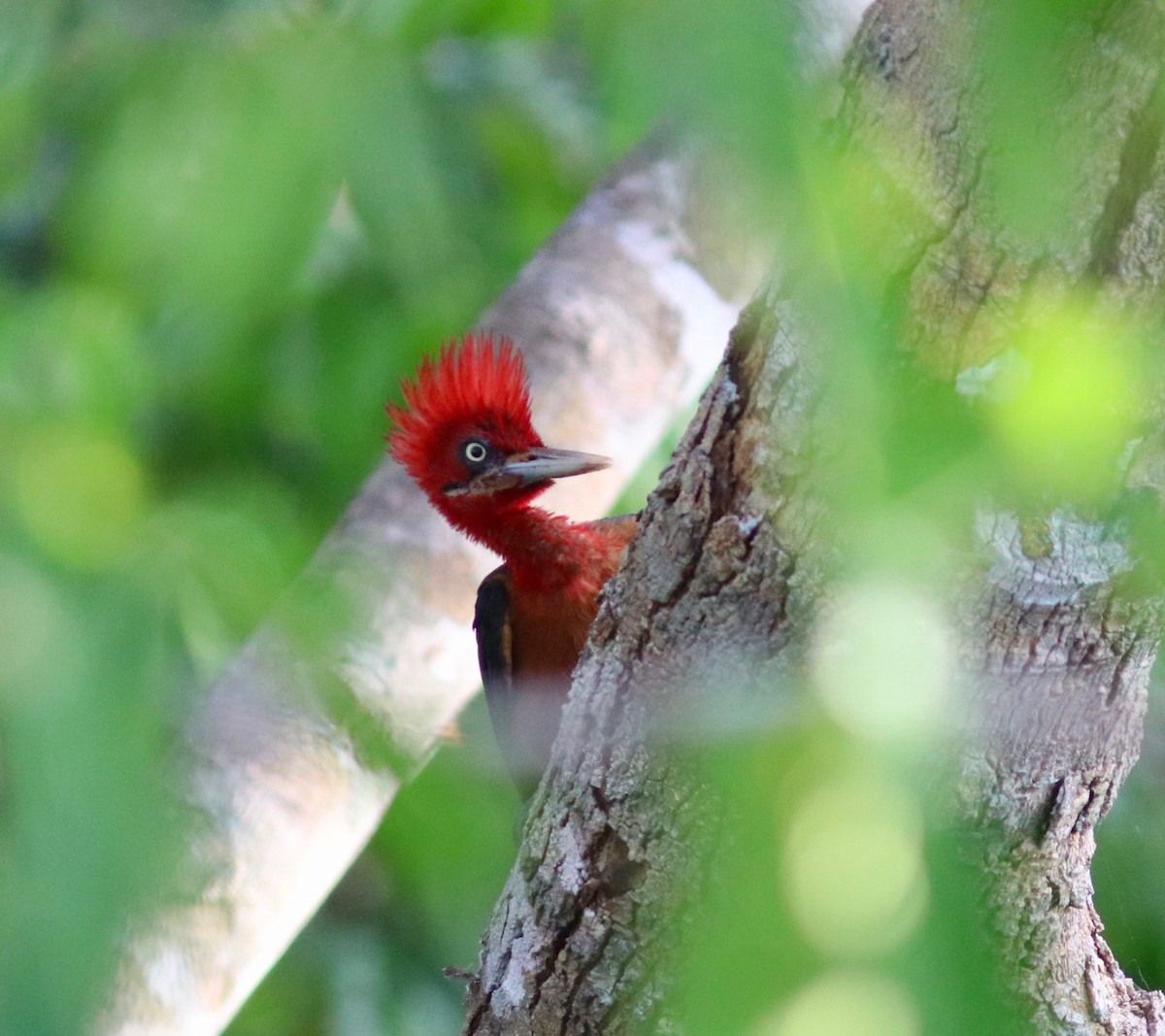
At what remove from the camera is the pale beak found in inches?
91.4

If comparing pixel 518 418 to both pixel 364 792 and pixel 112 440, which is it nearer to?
pixel 112 440

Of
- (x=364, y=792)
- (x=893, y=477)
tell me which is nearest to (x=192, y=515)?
(x=364, y=792)

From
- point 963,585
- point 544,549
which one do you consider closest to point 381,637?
point 963,585

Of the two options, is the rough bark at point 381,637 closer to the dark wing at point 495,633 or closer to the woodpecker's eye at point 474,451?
the dark wing at point 495,633

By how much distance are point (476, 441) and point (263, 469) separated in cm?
47

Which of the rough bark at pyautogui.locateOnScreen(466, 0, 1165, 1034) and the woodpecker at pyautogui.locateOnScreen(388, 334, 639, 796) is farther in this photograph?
the woodpecker at pyautogui.locateOnScreen(388, 334, 639, 796)

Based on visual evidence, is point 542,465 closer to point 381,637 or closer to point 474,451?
point 474,451

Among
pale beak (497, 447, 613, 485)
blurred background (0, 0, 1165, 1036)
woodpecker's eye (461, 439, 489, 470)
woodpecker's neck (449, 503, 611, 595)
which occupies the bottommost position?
woodpecker's neck (449, 503, 611, 595)

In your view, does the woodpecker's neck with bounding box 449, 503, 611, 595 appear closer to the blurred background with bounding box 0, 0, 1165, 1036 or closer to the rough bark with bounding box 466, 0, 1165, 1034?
the blurred background with bounding box 0, 0, 1165, 1036

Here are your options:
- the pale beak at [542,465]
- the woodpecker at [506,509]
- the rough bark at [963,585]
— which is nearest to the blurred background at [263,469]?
the rough bark at [963,585]

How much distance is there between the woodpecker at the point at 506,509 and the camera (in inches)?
91.5

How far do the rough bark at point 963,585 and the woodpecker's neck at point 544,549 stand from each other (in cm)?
96

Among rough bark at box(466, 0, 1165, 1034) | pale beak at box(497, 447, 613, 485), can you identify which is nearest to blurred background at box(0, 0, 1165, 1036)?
rough bark at box(466, 0, 1165, 1034)

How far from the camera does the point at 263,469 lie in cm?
256
